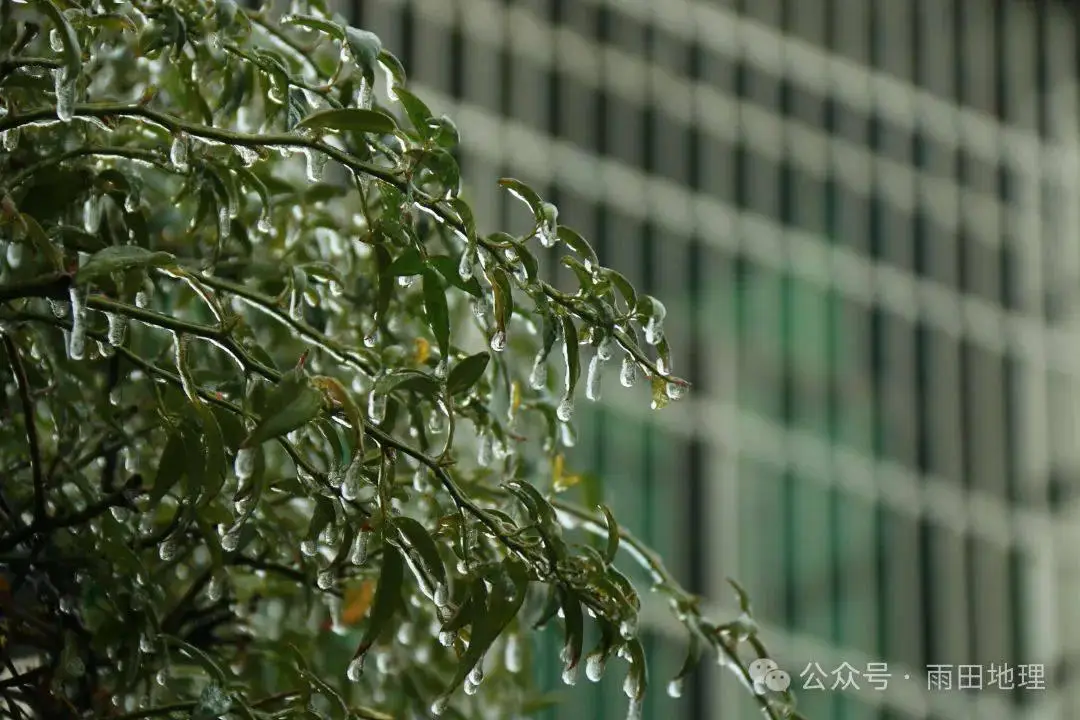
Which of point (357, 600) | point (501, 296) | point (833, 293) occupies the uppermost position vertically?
point (501, 296)

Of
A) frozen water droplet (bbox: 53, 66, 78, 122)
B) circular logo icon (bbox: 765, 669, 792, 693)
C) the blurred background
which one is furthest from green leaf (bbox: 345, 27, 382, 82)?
the blurred background

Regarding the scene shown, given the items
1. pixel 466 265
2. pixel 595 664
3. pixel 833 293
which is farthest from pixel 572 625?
pixel 833 293

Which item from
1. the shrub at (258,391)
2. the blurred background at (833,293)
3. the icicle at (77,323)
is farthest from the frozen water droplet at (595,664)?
the blurred background at (833,293)

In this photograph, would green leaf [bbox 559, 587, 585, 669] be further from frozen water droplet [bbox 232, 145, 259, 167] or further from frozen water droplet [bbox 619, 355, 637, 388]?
frozen water droplet [bbox 232, 145, 259, 167]

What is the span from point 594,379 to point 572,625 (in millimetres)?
87

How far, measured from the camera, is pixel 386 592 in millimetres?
487

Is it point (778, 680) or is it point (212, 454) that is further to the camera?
point (778, 680)

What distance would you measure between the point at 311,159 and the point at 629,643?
0.21 m

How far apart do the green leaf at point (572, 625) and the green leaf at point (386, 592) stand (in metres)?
0.06

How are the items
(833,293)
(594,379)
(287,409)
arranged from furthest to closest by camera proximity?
(833,293)
(594,379)
(287,409)

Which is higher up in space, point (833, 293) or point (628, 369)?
point (628, 369)

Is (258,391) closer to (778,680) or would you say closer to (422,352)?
(422,352)

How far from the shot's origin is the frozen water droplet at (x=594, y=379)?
52 centimetres

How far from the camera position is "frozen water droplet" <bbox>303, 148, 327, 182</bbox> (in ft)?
1.67
